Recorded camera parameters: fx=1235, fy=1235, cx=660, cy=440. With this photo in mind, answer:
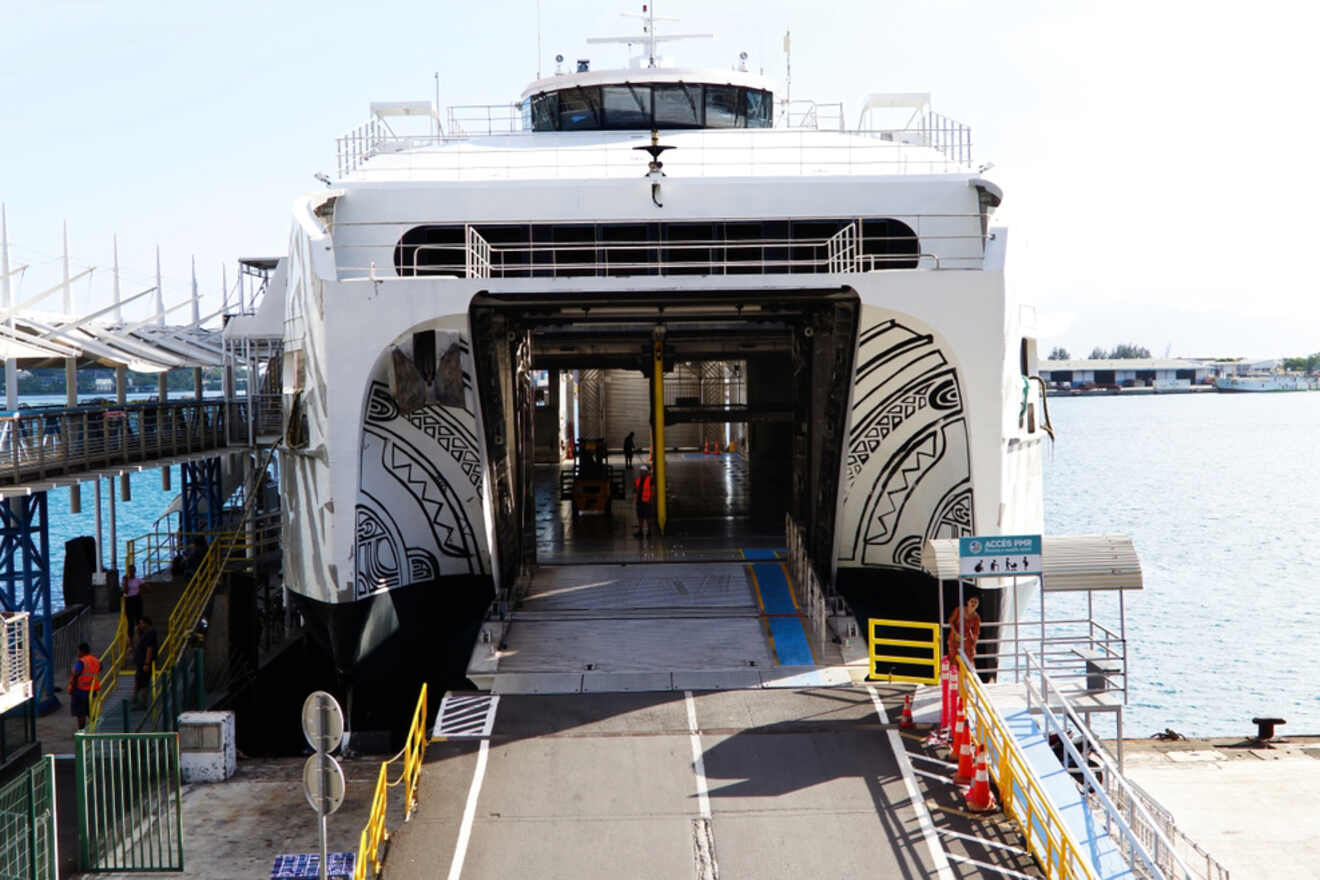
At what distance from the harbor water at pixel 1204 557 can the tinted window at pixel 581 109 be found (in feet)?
52.9

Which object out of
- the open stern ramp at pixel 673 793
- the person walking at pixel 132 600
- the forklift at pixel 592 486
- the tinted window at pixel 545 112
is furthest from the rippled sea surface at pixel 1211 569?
the person walking at pixel 132 600

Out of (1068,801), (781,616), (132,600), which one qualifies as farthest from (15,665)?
(1068,801)

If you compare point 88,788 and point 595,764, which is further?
point 595,764

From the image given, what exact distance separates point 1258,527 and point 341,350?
52657 mm

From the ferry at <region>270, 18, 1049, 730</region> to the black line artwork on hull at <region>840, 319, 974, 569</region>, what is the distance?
3 cm

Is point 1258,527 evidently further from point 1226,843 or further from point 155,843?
point 155,843

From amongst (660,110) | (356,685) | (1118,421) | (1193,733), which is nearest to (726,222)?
(660,110)

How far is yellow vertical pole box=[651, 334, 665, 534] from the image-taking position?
19391mm

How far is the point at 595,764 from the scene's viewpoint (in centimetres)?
1183

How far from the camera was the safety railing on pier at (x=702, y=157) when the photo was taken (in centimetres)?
1788

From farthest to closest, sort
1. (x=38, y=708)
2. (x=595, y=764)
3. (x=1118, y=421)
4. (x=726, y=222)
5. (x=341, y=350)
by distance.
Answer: (x=1118, y=421) < (x=726, y=222) < (x=38, y=708) < (x=341, y=350) < (x=595, y=764)

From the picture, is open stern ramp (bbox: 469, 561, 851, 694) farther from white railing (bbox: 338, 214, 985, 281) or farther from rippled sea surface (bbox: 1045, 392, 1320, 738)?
rippled sea surface (bbox: 1045, 392, 1320, 738)

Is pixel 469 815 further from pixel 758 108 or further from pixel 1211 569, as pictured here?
pixel 1211 569

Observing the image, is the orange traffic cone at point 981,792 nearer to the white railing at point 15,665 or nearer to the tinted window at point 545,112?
the white railing at point 15,665
